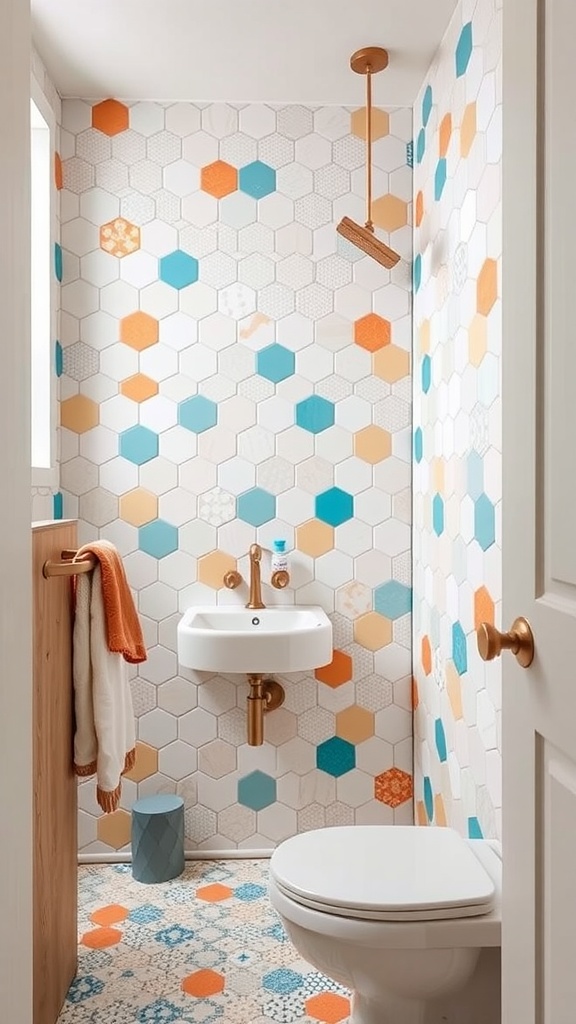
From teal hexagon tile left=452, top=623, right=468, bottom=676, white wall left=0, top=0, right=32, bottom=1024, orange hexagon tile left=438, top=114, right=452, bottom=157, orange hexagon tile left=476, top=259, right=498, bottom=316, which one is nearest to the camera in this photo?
white wall left=0, top=0, right=32, bottom=1024

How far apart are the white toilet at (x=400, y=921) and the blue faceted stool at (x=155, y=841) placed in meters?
0.93

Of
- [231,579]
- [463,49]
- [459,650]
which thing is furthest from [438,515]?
[463,49]

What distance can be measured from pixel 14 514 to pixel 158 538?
2126mm

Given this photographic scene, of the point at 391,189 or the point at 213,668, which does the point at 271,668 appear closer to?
the point at 213,668

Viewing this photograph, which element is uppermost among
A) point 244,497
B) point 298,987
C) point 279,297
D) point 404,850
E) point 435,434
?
point 279,297

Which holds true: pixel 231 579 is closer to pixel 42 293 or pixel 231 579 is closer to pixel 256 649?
pixel 256 649

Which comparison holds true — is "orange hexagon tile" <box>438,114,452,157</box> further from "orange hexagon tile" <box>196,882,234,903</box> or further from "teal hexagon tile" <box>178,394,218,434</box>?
"orange hexagon tile" <box>196,882,234,903</box>

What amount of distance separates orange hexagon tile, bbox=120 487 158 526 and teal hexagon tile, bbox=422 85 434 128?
57.4 inches

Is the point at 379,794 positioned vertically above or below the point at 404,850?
below

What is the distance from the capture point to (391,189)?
272 centimetres

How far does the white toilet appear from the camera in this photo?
4.77 feet

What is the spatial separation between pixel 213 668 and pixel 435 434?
3.09ft

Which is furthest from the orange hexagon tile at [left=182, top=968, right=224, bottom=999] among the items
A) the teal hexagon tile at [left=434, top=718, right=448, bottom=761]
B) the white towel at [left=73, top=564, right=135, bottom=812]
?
the teal hexagon tile at [left=434, top=718, right=448, bottom=761]

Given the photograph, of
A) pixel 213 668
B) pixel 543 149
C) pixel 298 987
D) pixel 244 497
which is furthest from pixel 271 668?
pixel 543 149
